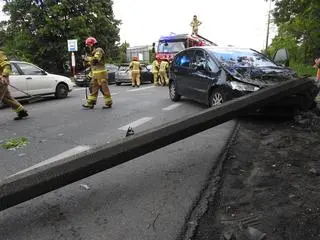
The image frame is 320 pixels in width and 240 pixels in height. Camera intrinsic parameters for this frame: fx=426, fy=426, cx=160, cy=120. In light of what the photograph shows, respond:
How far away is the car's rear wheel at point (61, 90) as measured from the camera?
16.0 metres

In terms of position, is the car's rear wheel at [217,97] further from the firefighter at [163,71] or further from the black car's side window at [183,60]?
the firefighter at [163,71]

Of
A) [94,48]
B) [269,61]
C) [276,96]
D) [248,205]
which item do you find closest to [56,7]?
[94,48]

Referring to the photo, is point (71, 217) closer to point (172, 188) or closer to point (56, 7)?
point (172, 188)

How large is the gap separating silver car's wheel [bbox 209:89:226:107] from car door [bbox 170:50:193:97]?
1660mm

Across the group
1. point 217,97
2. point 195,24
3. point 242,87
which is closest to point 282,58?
point 217,97

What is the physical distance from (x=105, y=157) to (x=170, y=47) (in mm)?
22795

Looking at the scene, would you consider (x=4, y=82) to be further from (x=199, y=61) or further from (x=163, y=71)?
(x=163, y=71)

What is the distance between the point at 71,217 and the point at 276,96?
4.00 m

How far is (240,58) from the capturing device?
9.81m

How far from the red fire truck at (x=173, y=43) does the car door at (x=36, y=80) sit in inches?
456

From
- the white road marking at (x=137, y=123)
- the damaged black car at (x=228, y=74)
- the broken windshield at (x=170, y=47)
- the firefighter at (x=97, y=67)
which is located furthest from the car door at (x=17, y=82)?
the broken windshield at (x=170, y=47)

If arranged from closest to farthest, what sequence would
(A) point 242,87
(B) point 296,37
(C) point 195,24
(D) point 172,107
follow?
(A) point 242,87 < (D) point 172,107 < (C) point 195,24 < (B) point 296,37

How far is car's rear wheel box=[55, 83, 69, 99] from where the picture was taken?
52.5ft

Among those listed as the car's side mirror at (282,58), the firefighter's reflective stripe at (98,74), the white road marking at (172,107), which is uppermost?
the car's side mirror at (282,58)
